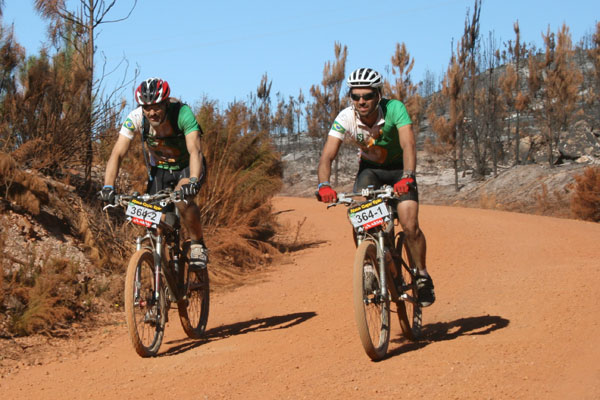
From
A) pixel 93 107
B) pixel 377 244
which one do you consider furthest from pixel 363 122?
pixel 93 107

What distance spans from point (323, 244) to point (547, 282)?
505 cm

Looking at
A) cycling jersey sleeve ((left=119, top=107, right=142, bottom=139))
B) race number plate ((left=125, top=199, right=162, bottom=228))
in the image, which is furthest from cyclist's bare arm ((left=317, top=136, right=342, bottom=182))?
cycling jersey sleeve ((left=119, top=107, right=142, bottom=139))

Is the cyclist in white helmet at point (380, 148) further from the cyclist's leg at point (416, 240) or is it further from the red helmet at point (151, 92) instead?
the red helmet at point (151, 92)

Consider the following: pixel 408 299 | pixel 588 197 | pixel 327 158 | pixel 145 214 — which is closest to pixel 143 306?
pixel 145 214

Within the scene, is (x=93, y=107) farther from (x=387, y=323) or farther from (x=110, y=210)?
(x=387, y=323)

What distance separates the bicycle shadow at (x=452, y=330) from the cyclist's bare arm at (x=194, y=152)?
2.17 metres

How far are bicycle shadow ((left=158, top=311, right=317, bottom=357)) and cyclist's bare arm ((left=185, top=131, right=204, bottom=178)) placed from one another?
4.97 feet

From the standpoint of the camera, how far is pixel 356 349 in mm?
5664

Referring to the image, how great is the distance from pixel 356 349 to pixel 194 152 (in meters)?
2.13

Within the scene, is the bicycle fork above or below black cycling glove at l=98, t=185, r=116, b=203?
below

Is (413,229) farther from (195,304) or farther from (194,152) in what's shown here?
(195,304)

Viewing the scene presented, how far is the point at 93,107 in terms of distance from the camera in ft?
34.8

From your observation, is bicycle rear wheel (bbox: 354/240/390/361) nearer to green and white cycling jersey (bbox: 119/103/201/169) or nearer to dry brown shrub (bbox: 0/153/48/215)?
green and white cycling jersey (bbox: 119/103/201/169)

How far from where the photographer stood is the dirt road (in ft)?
15.1
